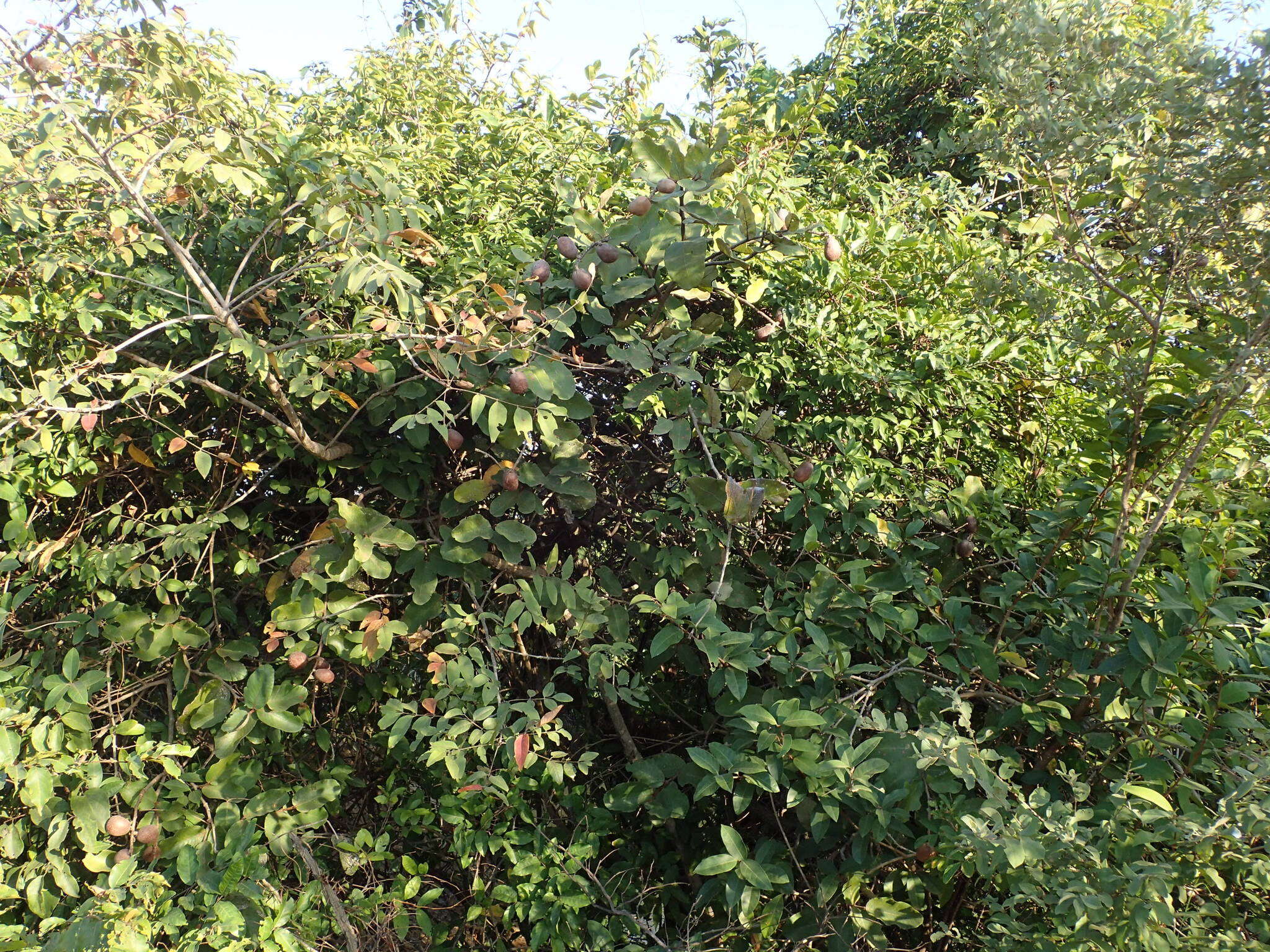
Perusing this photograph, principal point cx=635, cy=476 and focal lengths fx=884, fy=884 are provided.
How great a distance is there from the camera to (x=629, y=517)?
8.25ft

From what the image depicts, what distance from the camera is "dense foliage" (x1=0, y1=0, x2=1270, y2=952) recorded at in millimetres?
1760

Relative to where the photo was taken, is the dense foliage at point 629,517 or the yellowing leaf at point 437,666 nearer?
the dense foliage at point 629,517

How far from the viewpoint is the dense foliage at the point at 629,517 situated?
5.77ft

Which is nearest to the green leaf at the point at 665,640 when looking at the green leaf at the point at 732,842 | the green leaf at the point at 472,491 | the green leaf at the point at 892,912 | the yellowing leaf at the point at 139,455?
the green leaf at the point at 732,842

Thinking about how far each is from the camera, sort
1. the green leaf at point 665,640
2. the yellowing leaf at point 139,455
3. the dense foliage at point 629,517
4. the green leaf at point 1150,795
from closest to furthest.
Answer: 1. the green leaf at point 1150,795
2. the dense foliage at point 629,517
3. the green leaf at point 665,640
4. the yellowing leaf at point 139,455

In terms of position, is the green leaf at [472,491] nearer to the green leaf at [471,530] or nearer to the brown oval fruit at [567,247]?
the green leaf at [471,530]

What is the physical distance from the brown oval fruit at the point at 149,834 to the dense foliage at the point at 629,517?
1.6 inches

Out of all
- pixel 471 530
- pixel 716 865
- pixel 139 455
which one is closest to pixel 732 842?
pixel 716 865

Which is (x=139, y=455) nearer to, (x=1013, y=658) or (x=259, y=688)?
(x=259, y=688)

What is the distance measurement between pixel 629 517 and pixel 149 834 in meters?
1.37

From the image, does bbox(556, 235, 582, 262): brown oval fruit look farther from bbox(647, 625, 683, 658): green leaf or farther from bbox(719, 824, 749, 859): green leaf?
bbox(719, 824, 749, 859): green leaf

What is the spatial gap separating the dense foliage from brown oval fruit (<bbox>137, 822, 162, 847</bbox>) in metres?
0.04

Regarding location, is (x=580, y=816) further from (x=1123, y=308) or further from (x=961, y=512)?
(x=1123, y=308)

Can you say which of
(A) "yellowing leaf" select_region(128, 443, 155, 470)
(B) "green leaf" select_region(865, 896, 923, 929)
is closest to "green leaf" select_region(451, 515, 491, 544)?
(A) "yellowing leaf" select_region(128, 443, 155, 470)
